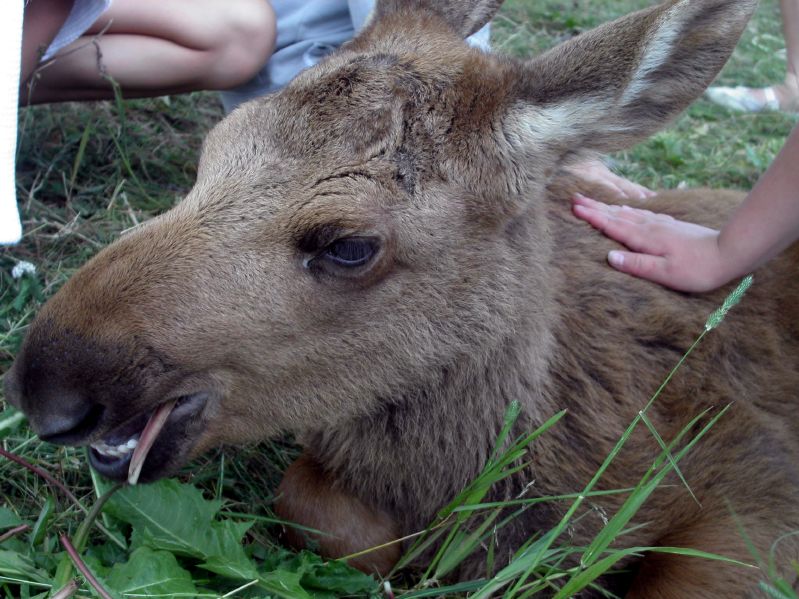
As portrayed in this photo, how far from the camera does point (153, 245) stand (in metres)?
2.71

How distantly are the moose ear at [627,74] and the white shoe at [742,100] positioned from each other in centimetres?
588

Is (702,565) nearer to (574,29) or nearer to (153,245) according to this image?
(153,245)

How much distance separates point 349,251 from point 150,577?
1150mm

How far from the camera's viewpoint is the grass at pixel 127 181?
3388 mm

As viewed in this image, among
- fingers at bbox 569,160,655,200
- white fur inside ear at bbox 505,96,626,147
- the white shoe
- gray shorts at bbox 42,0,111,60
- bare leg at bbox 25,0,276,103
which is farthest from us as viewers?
the white shoe

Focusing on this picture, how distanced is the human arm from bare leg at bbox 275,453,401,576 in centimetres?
142

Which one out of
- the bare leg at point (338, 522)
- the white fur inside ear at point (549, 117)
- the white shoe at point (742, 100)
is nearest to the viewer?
the white fur inside ear at point (549, 117)

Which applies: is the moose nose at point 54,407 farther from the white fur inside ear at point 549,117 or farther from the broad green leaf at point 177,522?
the white fur inside ear at point 549,117

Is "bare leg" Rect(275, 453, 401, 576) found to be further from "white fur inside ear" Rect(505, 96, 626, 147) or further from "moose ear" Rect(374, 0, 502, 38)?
"moose ear" Rect(374, 0, 502, 38)

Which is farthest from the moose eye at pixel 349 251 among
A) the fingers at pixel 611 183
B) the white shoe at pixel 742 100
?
the white shoe at pixel 742 100

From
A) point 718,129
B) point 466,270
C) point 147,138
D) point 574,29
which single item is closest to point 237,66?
point 147,138

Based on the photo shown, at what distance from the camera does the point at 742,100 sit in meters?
8.44

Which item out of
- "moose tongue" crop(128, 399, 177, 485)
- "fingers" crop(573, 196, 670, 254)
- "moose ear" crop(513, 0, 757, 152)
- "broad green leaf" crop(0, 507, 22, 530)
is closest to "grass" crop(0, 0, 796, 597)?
"broad green leaf" crop(0, 507, 22, 530)

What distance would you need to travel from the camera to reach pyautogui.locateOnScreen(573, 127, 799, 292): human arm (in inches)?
135
